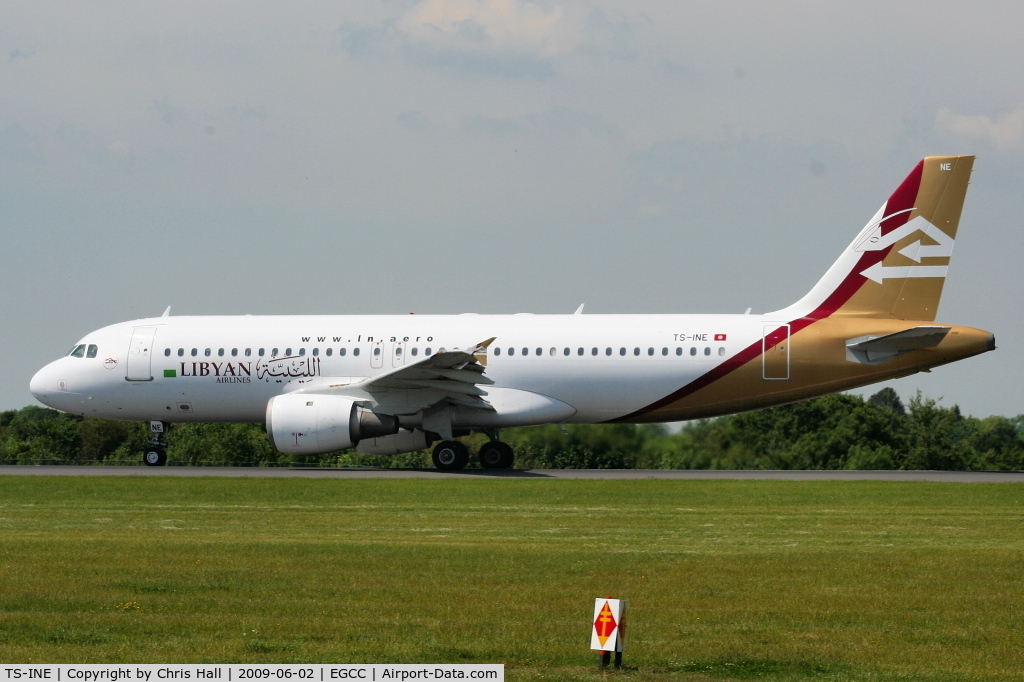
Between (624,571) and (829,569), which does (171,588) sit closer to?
(624,571)

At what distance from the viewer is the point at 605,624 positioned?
8.06 m

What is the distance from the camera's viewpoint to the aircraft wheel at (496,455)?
105 feet

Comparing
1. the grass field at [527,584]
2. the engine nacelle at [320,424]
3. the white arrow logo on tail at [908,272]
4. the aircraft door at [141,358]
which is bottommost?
the grass field at [527,584]

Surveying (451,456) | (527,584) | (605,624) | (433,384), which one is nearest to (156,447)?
(451,456)

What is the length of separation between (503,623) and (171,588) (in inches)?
139

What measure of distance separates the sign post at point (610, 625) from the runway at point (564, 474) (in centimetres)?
1906

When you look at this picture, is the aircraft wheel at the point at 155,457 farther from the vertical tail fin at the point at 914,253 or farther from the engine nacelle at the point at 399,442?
the vertical tail fin at the point at 914,253

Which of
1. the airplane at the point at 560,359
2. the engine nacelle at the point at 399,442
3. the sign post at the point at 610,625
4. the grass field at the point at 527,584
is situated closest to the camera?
the sign post at the point at 610,625

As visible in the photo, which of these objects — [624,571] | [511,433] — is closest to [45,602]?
[624,571]

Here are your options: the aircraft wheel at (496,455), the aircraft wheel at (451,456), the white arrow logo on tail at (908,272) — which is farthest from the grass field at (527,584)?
the aircraft wheel at (496,455)

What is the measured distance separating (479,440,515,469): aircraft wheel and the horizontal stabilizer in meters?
8.93

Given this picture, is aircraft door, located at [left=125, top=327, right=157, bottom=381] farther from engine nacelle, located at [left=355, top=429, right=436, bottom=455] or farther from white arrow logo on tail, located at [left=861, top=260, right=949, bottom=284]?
white arrow logo on tail, located at [left=861, top=260, right=949, bottom=284]

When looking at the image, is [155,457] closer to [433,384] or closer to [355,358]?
[355,358]

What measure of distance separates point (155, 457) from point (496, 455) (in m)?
9.58
